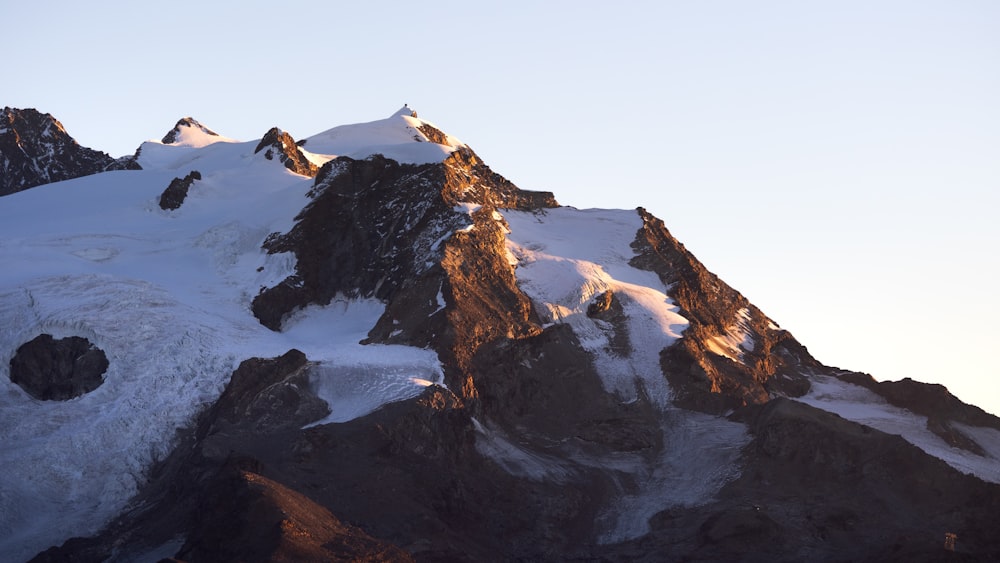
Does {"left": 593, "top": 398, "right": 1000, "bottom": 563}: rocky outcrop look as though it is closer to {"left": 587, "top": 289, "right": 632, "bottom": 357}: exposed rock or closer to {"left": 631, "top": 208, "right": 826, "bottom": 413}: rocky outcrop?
{"left": 631, "top": 208, "right": 826, "bottom": 413}: rocky outcrop

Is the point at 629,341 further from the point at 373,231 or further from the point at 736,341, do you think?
the point at 373,231

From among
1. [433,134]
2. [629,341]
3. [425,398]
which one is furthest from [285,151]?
[425,398]

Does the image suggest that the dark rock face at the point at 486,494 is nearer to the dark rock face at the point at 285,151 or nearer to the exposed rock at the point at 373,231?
the exposed rock at the point at 373,231

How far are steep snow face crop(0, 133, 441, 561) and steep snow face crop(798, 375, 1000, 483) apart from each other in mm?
38452

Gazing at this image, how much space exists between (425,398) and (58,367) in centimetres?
2886

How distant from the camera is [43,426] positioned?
4719 inches

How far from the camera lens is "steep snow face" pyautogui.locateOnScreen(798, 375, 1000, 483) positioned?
423 ft

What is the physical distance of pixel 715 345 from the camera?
144m

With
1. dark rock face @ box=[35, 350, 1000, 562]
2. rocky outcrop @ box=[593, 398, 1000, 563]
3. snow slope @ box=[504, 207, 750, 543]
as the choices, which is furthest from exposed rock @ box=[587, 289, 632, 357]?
rocky outcrop @ box=[593, 398, 1000, 563]

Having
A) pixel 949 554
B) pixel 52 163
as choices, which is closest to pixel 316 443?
pixel 949 554

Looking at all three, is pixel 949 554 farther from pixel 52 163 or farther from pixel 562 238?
pixel 52 163

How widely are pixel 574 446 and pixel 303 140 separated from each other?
72021 mm

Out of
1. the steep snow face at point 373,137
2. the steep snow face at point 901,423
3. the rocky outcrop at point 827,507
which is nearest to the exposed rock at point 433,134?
the steep snow face at point 373,137

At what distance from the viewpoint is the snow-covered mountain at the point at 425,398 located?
11150 centimetres
